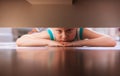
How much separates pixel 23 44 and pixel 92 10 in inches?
30.6

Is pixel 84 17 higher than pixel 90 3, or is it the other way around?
pixel 90 3

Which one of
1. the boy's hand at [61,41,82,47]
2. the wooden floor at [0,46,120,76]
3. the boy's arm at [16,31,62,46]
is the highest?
the wooden floor at [0,46,120,76]

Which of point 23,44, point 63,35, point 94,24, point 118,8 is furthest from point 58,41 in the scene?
point 118,8

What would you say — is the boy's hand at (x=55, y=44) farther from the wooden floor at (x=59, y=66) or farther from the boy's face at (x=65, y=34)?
the wooden floor at (x=59, y=66)

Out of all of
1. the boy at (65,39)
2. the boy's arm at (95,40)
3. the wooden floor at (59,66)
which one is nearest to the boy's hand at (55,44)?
the boy at (65,39)

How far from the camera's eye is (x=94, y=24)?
1404 millimetres

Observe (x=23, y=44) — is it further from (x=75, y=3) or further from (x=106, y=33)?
(x=106, y=33)

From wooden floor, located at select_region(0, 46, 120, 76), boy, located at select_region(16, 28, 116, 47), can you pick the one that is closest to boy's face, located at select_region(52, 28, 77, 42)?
boy, located at select_region(16, 28, 116, 47)

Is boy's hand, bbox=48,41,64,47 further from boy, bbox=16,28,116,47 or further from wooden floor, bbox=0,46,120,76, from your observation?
wooden floor, bbox=0,46,120,76

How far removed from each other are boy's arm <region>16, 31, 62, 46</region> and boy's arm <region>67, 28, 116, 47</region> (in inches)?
9.9

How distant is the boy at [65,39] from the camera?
5.55 ft

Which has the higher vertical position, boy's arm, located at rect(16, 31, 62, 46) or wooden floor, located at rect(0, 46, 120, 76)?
wooden floor, located at rect(0, 46, 120, 76)

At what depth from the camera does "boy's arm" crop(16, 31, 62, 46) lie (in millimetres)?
1724

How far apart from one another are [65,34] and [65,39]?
0.18ft
